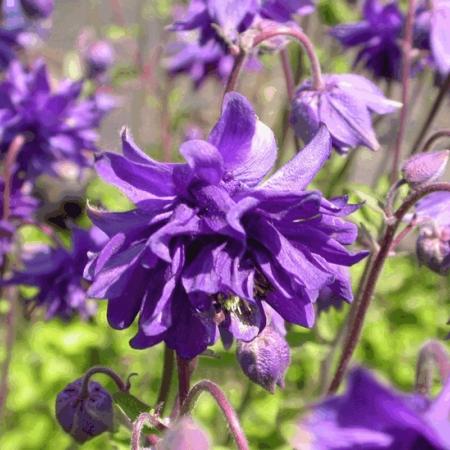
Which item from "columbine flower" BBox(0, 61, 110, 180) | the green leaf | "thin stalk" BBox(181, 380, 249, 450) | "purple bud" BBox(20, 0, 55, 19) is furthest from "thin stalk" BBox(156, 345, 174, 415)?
"purple bud" BBox(20, 0, 55, 19)

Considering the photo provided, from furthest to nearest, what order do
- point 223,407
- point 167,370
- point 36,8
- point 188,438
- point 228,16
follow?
point 36,8
point 228,16
point 167,370
point 223,407
point 188,438

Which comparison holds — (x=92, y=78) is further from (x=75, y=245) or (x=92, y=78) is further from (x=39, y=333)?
(x=75, y=245)

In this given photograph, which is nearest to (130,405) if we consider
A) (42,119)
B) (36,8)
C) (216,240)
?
(216,240)

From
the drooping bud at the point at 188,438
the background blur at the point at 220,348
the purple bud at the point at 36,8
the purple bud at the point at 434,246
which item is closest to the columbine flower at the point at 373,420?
the drooping bud at the point at 188,438

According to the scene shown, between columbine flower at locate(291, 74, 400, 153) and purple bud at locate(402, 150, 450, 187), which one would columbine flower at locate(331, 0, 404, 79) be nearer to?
columbine flower at locate(291, 74, 400, 153)

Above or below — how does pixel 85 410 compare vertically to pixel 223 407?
below

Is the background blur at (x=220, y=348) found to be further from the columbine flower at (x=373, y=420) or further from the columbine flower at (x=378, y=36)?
the columbine flower at (x=373, y=420)

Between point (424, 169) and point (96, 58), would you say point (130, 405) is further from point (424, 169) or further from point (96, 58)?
point (96, 58)
